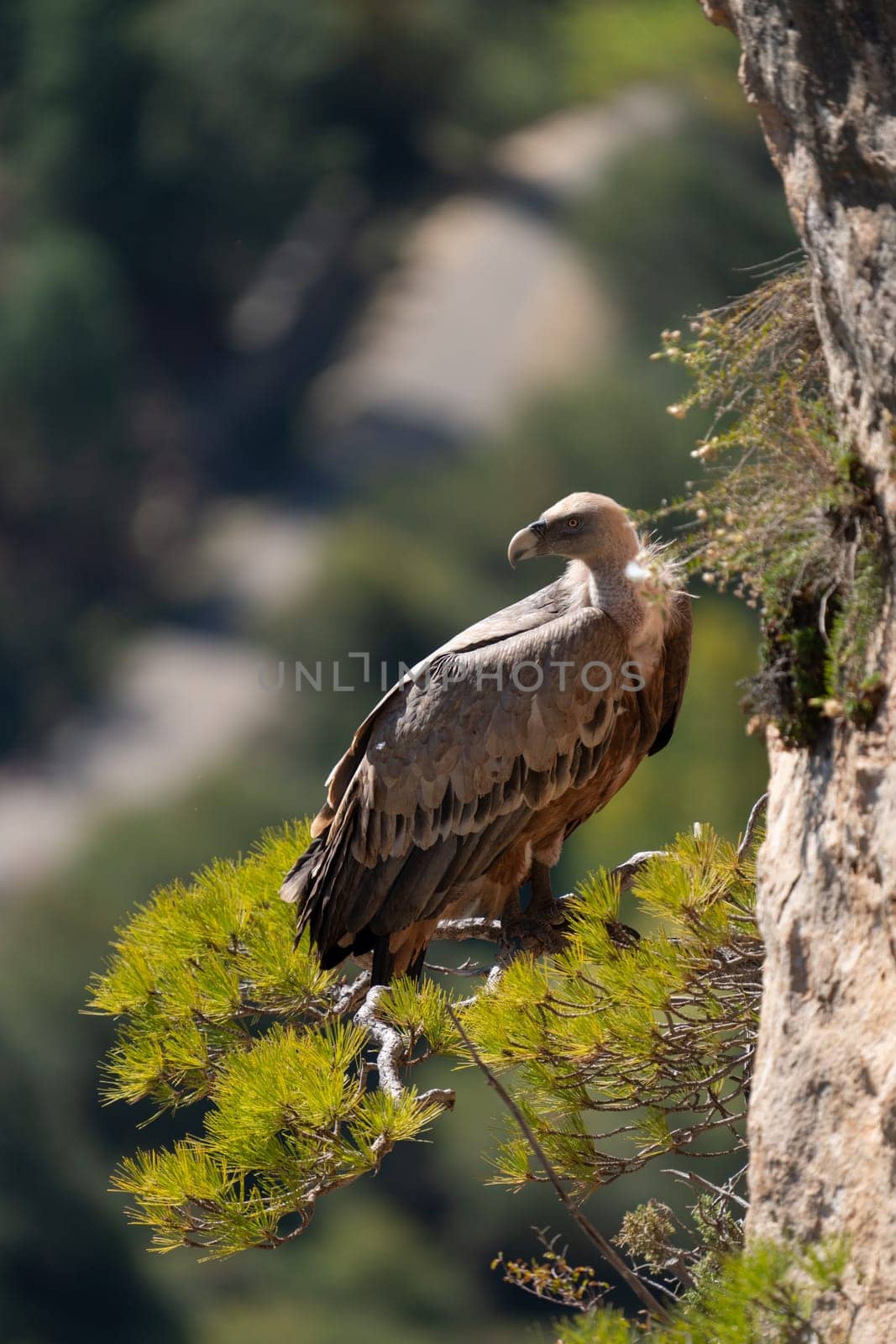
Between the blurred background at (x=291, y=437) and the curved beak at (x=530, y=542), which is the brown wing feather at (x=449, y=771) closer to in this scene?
the curved beak at (x=530, y=542)

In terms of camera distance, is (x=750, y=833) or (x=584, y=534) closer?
(x=750, y=833)

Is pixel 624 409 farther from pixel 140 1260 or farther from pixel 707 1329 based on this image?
pixel 707 1329

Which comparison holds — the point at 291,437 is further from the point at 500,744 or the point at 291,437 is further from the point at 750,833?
the point at 750,833

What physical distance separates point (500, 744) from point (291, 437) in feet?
45.5

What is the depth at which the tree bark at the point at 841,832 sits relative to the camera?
1.99 m

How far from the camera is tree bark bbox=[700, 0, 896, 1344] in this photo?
1989mm

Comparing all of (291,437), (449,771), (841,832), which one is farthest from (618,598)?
(291,437)

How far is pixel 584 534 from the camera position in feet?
10.5

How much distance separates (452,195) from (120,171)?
13.4 feet

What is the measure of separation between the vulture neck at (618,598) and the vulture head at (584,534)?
0.05 ft

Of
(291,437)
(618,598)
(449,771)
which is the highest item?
(291,437)

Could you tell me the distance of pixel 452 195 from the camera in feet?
59.4

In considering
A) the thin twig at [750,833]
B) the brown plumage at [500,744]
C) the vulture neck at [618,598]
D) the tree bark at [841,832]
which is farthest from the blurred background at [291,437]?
the tree bark at [841,832]

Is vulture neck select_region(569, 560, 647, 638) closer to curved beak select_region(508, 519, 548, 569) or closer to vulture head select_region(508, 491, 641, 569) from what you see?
vulture head select_region(508, 491, 641, 569)
